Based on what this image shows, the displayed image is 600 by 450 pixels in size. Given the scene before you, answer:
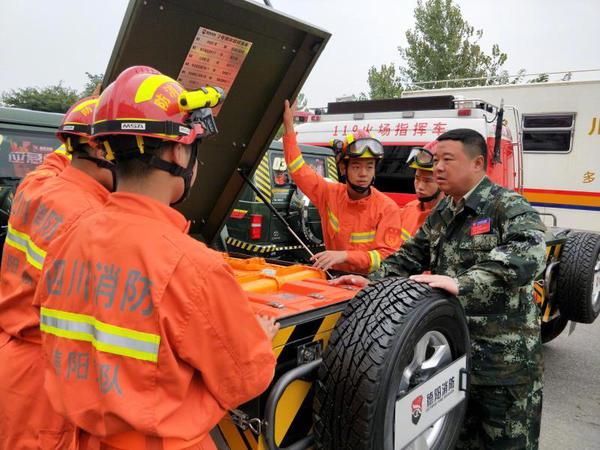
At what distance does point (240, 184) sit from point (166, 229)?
1.83m

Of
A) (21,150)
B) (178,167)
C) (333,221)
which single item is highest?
(21,150)

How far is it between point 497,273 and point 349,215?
1.57 meters

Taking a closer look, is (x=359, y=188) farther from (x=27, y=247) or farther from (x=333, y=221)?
(x=27, y=247)

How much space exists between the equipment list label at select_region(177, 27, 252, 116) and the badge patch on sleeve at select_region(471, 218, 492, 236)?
4.58ft

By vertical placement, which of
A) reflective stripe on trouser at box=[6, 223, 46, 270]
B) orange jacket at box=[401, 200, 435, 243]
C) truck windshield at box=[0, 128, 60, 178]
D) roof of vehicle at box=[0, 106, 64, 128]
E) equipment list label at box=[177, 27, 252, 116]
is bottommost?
orange jacket at box=[401, 200, 435, 243]

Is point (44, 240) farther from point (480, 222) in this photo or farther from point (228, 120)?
point (480, 222)

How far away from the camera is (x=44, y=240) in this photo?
5.74ft

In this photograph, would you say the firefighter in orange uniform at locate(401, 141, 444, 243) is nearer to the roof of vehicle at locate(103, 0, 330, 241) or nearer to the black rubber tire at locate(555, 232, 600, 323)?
the roof of vehicle at locate(103, 0, 330, 241)

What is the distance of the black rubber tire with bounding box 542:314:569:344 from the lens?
16.6 ft

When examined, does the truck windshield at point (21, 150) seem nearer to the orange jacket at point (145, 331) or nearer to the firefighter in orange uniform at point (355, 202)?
the firefighter in orange uniform at point (355, 202)

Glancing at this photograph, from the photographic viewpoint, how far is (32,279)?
1766mm

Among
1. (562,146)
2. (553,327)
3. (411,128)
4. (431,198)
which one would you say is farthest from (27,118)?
(562,146)

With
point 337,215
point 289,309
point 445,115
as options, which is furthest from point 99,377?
point 445,115

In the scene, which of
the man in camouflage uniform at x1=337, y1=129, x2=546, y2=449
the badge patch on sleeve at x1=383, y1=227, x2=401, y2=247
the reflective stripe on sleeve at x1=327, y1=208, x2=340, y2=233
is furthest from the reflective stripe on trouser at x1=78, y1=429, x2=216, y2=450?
the reflective stripe on sleeve at x1=327, y1=208, x2=340, y2=233
